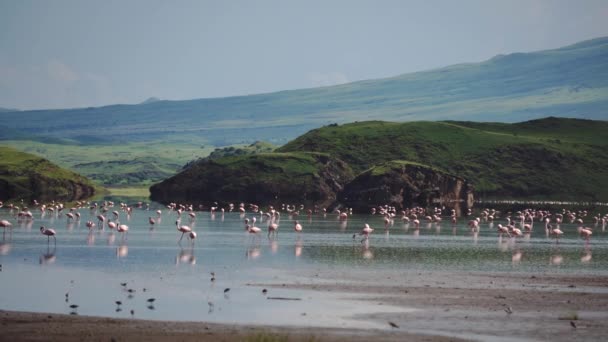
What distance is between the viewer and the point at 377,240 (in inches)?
2832

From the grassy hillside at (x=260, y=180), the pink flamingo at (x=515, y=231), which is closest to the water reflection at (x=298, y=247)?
the pink flamingo at (x=515, y=231)

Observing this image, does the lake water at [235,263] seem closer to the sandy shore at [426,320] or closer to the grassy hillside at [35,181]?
the sandy shore at [426,320]

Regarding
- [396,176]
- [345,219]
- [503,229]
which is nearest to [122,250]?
[503,229]

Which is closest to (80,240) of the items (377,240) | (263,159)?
(377,240)

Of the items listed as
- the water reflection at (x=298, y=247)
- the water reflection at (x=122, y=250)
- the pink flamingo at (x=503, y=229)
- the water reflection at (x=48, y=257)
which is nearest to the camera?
the water reflection at (x=48, y=257)

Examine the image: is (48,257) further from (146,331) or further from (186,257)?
(146,331)

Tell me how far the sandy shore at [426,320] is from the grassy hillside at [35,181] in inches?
4772

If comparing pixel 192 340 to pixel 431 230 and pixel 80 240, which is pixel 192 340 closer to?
pixel 80 240

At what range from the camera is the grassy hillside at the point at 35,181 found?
16188 cm

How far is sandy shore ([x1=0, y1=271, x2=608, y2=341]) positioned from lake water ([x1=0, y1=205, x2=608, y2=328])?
4.12 feet

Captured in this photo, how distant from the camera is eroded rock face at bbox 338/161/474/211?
155500mm

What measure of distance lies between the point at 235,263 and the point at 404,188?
109m

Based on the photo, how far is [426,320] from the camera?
3288cm

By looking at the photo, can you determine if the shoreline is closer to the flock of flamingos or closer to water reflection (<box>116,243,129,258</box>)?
water reflection (<box>116,243,129,258</box>)
